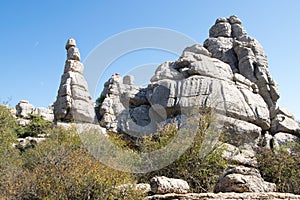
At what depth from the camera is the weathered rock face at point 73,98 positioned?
32.2 metres

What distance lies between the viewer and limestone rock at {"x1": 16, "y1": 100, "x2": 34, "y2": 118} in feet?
141

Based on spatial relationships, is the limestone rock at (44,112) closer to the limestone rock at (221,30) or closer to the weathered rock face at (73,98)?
the weathered rock face at (73,98)

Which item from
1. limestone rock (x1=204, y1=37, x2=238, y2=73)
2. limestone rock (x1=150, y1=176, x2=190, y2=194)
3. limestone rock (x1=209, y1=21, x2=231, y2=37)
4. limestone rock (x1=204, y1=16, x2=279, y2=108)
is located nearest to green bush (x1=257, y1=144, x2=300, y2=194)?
limestone rock (x1=150, y1=176, x2=190, y2=194)

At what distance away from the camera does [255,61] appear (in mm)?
32531

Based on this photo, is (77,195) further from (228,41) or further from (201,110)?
(228,41)

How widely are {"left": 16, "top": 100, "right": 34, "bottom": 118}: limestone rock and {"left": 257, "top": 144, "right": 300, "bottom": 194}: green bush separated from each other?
3537cm

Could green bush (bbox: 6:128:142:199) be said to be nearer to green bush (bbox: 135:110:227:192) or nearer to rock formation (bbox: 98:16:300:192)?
green bush (bbox: 135:110:227:192)

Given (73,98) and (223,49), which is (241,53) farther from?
(73,98)

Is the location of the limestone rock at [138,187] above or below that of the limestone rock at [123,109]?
below

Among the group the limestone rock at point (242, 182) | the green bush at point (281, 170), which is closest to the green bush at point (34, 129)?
the green bush at point (281, 170)

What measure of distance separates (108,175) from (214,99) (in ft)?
55.0

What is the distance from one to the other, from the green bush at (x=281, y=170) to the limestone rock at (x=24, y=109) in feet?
116

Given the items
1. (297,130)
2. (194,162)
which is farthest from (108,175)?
(297,130)

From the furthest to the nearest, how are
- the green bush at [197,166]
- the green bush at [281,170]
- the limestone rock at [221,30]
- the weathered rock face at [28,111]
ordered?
the weathered rock face at [28,111] < the limestone rock at [221,30] < the green bush at [281,170] < the green bush at [197,166]
